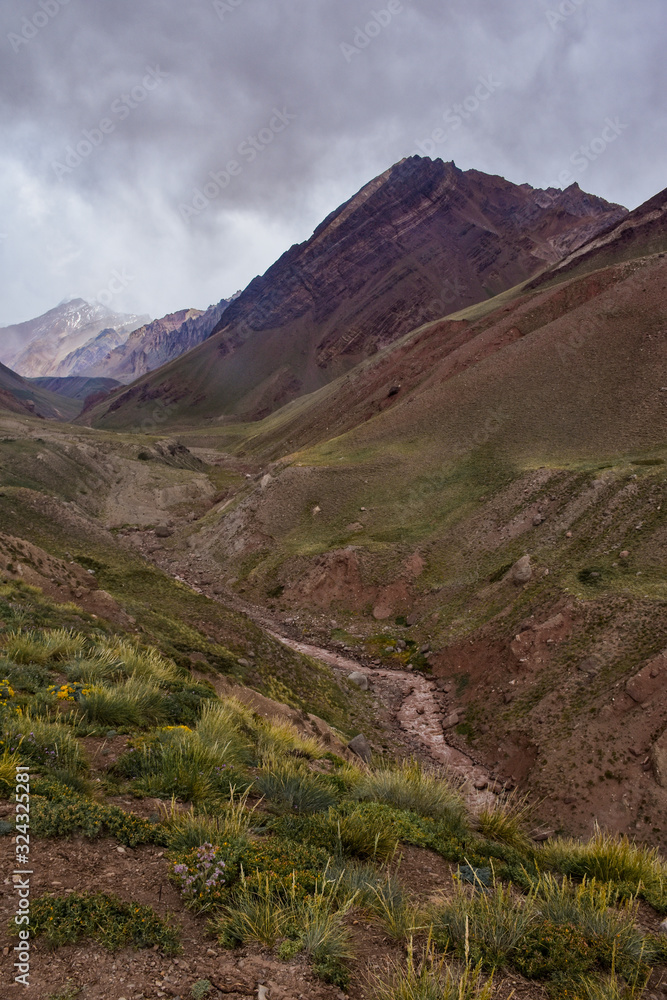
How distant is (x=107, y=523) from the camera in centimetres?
5119

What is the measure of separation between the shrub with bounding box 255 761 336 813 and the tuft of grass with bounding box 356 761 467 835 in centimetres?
96

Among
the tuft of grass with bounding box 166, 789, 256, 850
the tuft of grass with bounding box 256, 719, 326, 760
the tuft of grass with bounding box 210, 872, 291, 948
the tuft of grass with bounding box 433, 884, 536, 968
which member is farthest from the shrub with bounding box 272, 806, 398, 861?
the tuft of grass with bounding box 256, 719, 326, 760

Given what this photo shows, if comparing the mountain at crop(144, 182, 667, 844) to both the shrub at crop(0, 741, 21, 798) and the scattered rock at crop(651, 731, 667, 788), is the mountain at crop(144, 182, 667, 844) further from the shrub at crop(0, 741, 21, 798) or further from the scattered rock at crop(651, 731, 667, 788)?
the shrub at crop(0, 741, 21, 798)

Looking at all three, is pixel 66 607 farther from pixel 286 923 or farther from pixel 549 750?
pixel 549 750


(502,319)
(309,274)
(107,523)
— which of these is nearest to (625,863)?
(107,523)

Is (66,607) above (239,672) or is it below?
above

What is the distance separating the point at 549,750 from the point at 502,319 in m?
54.7

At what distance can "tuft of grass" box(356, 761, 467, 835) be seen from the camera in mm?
7637

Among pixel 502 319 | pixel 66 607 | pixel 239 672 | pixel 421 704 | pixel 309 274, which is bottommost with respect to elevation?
pixel 421 704

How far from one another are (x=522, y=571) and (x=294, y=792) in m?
20.9

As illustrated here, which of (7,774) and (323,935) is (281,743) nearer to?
(7,774)

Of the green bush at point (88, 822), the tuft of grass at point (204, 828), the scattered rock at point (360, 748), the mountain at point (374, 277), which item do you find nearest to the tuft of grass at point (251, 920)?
the tuft of grass at point (204, 828)

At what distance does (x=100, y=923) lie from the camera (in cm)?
390

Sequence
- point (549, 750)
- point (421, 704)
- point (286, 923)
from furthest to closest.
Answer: point (421, 704), point (549, 750), point (286, 923)
